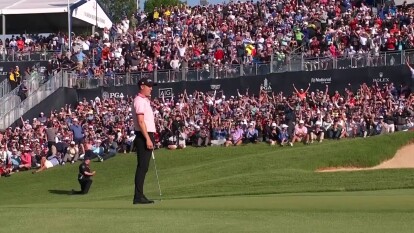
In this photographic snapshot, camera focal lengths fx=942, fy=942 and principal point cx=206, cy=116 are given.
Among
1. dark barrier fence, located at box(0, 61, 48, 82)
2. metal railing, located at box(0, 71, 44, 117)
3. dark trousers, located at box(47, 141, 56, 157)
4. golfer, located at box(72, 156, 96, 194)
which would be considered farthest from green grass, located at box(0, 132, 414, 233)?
dark barrier fence, located at box(0, 61, 48, 82)

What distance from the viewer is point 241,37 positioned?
39.5m

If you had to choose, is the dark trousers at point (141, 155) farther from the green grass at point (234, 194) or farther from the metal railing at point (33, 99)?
the metal railing at point (33, 99)

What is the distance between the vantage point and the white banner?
1944 inches

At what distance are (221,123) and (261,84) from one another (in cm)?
357

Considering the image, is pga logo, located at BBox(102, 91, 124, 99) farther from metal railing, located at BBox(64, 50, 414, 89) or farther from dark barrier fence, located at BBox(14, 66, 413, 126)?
metal railing, located at BBox(64, 50, 414, 89)

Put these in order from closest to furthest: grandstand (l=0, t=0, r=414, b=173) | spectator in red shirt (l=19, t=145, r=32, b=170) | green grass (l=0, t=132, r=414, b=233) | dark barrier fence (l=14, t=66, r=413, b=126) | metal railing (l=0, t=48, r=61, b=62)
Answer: green grass (l=0, t=132, r=414, b=233) → grandstand (l=0, t=0, r=414, b=173) → dark barrier fence (l=14, t=66, r=413, b=126) → spectator in red shirt (l=19, t=145, r=32, b=170) → metal railing (l=0, t=48, r=61, b=62)

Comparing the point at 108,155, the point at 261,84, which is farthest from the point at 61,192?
the point at 261,84

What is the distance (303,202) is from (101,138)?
2259cm

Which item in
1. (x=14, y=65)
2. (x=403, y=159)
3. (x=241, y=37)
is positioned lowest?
(x=403, y=159)

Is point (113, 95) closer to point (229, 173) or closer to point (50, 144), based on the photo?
point (50, 144)

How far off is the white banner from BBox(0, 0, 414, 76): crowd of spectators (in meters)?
2.88

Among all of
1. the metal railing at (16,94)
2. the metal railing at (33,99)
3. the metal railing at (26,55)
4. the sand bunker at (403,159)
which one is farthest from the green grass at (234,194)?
the metal railing at (26,55)

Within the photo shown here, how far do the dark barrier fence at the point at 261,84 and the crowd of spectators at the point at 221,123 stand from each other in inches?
10.3

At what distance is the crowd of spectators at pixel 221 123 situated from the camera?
105 feet
